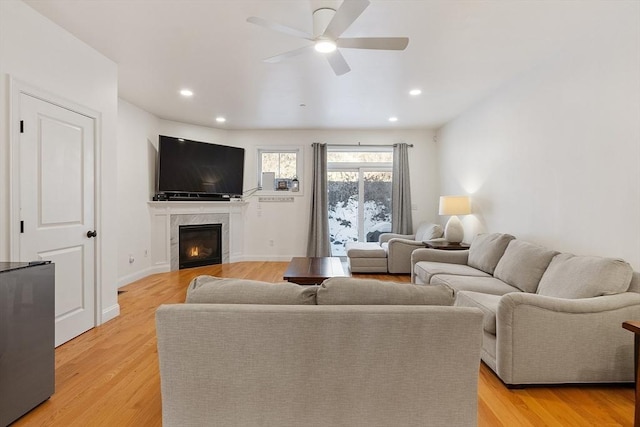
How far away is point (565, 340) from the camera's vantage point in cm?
212

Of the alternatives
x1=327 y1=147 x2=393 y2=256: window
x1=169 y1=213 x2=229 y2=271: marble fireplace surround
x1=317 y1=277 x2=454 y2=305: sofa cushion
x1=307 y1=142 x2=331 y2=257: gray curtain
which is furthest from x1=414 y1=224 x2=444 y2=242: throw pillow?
x1=317 y1=277 x2=454 y2=305: sofa cushion

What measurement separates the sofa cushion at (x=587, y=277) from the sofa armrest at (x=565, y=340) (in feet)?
0.40

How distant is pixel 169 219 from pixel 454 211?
4.70m

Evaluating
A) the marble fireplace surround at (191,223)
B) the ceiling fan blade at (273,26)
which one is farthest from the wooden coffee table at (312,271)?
the marble fireplace surround at (191,223)

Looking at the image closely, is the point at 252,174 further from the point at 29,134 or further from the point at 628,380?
the point at 628,380

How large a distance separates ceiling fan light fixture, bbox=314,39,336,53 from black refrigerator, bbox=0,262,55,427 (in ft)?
7.82

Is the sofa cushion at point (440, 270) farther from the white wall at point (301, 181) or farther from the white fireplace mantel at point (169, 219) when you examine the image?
the white fireplace mantel at point (169, 219)

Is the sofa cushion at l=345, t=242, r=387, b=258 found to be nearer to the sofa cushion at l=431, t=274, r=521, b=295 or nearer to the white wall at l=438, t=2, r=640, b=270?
the white wall at l=438, t=2, r=640, b=270

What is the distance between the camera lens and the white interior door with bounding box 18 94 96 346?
8.39 ft

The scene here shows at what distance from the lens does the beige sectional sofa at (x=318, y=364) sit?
141 cm

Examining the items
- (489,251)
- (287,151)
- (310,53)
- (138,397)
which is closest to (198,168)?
(287,151)

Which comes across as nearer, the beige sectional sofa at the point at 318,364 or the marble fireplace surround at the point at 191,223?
the beige sectional sofa at the point at 318,364

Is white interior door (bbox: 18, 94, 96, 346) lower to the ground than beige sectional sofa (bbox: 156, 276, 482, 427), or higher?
higher

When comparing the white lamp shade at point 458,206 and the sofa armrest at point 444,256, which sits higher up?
the white lamp shade at point 458,206
